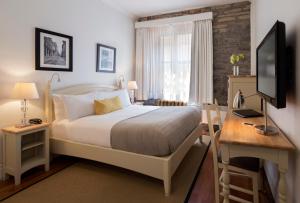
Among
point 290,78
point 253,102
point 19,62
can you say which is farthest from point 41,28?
point 253,102

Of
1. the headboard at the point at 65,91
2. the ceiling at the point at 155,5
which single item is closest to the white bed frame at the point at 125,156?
the headboard at the point at 65,91

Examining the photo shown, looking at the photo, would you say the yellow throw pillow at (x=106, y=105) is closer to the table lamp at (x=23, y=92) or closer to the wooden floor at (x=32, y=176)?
the wooden floor at (x=32, y=176)

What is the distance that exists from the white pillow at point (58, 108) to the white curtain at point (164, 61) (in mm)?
2599

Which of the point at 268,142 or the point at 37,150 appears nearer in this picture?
the point at 268,142

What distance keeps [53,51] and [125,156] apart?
1946mm

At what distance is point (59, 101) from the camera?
292 centimetres

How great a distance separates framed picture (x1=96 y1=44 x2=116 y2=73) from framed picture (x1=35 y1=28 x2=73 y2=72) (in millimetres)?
736

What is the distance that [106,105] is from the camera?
3.33 m

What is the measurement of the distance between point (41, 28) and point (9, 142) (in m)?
1.58

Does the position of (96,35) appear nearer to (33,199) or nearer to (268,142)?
(33,199)

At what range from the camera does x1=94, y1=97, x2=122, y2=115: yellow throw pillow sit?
3.24 m

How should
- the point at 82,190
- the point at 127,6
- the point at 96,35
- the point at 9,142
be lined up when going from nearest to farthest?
the point at 82,190 → the point at 9,142 → the point at 96,35 → the point at 127,6

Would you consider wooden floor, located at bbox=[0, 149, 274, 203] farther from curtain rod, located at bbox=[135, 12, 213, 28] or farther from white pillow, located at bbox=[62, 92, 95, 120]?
curtain rod, located at bbox=[135, 12, 213, 28]

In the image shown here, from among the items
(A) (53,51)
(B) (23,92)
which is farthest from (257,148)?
(A) (53,51)
